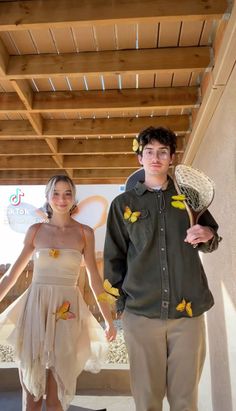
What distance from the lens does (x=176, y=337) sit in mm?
1186

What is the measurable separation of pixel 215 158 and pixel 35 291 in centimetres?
124

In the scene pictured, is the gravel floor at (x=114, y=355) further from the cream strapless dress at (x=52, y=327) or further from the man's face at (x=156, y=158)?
the man's face at (x=156, y=158)

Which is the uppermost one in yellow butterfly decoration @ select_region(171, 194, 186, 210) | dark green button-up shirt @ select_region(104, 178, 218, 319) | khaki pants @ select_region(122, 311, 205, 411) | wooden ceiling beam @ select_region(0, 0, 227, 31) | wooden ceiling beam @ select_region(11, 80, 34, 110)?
wooden ceiling beam @ select_region(11, 80, 34, 110)

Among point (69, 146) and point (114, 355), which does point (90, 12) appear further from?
point (114, 355)

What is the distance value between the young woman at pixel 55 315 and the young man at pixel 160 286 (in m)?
0.49

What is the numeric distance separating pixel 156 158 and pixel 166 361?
71cm

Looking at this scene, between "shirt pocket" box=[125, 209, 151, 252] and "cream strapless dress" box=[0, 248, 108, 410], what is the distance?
0.56m

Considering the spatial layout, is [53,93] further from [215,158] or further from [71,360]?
[71,360]

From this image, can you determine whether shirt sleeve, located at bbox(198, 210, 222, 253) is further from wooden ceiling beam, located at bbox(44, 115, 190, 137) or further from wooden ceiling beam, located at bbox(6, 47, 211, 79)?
wooden ceiling beam, located at bbox(44, 115, 190, 137)

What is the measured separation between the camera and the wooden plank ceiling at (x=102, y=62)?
5.97 ft

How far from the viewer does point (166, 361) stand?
3.93 feet

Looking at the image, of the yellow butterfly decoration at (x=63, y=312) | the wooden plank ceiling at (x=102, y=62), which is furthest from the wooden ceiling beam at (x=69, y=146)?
the yellow butterfly decoration at (x=63, y=312)

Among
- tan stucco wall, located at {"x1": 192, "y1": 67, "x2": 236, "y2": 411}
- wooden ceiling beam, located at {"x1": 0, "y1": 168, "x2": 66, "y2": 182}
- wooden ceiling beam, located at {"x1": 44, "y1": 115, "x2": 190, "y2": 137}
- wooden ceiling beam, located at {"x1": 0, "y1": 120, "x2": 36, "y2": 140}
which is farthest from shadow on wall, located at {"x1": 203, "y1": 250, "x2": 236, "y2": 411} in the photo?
wooden ceiling beam, located at {"x1": 0, "y1": 168, "x2": 66, "y2": 182}

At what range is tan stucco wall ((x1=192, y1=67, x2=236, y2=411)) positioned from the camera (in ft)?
5.61
